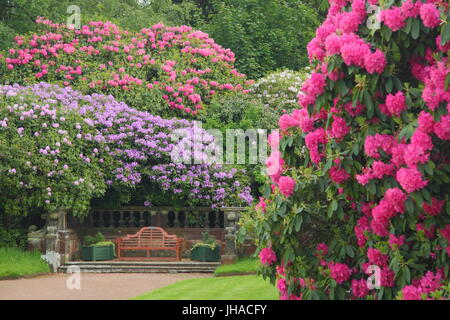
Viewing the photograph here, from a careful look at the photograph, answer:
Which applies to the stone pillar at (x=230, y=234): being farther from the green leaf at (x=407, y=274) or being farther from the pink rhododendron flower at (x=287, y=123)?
the green leaf at (x=407, y=274)

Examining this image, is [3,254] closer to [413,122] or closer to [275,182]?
[275,182]

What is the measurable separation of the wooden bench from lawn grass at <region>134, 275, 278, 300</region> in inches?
101

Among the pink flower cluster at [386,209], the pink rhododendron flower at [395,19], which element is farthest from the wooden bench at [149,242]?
the pink rhododendron flower at [395,19]

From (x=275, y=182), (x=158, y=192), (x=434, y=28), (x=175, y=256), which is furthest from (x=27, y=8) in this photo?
(x=434, y=28)

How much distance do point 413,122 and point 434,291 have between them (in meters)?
1.30

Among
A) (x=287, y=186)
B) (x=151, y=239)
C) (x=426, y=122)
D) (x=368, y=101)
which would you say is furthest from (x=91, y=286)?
(x=426, y=122)

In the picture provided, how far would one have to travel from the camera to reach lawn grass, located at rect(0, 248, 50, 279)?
39.8 feet

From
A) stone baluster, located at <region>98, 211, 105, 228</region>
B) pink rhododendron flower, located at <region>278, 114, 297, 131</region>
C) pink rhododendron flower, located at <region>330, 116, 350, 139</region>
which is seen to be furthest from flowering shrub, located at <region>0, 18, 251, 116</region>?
pink rhododendron flower, located at <region>330, 116, 350, 139</region>

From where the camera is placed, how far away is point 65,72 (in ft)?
57.7

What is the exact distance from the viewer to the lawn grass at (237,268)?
40.0 ft

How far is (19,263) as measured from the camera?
12672 millimetres

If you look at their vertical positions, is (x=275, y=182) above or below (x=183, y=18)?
below

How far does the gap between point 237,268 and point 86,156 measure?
4.29m

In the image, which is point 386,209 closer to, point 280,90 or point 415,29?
point 415,29
